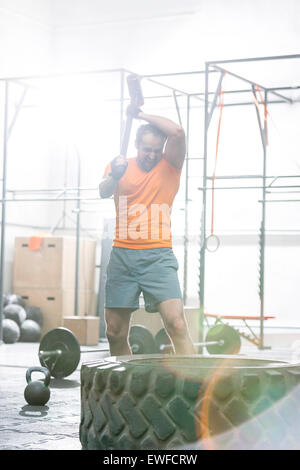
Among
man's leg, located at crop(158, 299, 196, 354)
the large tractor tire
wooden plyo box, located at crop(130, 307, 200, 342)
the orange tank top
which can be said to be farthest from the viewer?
wooden plyo box, located at crop(130, 307, 200, 342)

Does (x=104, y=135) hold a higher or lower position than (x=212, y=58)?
lower

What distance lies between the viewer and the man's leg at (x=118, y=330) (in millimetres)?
2961

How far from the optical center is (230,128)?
9102mm

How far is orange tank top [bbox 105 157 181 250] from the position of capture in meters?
3.04

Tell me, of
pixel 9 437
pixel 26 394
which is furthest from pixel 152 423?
pixel 26 394

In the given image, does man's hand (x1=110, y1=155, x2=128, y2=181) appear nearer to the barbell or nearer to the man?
the man

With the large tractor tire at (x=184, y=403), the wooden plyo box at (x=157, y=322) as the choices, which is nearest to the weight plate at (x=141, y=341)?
the wooden plyo box at (x=157, y=322)

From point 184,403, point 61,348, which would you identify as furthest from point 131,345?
point 184,403

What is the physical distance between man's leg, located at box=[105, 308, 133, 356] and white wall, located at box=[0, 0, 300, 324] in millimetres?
5536

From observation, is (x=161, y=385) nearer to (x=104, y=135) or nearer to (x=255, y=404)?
(x=255, y=404)

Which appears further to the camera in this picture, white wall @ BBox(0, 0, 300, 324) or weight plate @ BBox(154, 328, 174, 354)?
white wall @ BBox(0, 0, 300, 324)

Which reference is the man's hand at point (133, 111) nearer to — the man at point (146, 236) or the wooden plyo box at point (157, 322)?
the man at point (146, 236)

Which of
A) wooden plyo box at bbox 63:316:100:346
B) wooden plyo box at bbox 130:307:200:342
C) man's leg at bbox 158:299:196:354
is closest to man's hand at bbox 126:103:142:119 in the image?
man's leg at bbox 158:299:196:354
